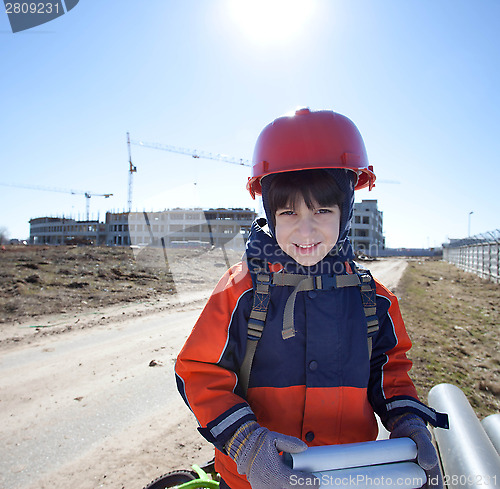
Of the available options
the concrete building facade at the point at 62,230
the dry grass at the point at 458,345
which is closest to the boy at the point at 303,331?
the dry grass at the point at 458,345

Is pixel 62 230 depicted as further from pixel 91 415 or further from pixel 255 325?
pixel 255 325

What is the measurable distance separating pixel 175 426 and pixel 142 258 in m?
19.8

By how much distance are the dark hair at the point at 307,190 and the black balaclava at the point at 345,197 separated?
0.10 feet

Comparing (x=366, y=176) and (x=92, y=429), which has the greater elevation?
(x=366, y=176)

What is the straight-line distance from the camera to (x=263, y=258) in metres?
1.68

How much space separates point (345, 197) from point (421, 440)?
1.15m

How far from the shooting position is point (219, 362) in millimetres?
1481

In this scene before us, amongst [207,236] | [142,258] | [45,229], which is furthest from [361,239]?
[45,229]

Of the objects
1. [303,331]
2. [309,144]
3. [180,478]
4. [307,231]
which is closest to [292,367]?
[303,331]

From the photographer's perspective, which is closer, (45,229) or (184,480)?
(184,480)

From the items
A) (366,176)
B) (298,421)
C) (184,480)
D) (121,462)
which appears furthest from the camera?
(121,462)

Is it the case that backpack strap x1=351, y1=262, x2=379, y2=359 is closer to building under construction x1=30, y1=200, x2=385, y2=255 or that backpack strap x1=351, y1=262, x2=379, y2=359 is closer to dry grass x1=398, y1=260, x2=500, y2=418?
dry grass x1=398, y1=260, x2=500, y2=418

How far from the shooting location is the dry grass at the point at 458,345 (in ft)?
14.9

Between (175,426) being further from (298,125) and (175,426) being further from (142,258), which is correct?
(142,258)
